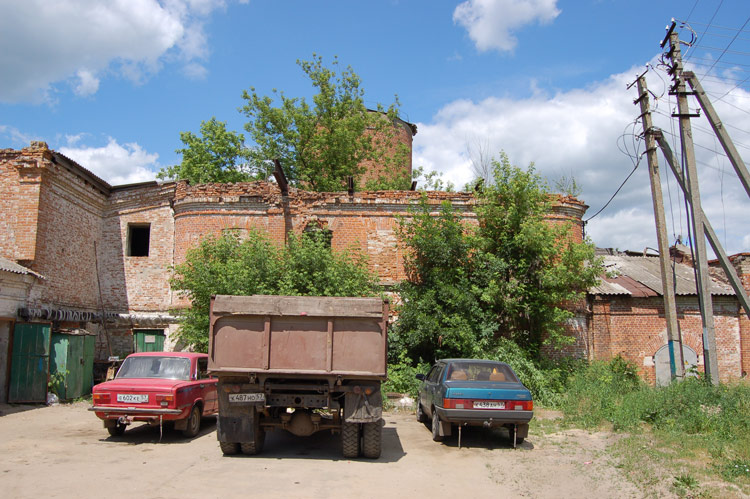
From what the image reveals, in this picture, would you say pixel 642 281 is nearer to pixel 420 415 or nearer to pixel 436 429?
pixel 420 415

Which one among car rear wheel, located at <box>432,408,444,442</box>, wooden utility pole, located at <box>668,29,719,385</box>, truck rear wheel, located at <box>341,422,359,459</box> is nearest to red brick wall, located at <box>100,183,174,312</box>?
car rear wheel, located at <box>432,408,444,442</box>

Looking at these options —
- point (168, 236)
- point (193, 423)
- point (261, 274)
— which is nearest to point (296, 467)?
point (193, 423)

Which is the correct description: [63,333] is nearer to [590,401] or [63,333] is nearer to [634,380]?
[590,401]

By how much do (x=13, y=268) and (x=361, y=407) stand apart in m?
10.9

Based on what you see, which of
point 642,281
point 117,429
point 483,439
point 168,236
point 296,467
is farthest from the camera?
point 642,281

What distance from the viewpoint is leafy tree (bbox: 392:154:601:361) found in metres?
15.3

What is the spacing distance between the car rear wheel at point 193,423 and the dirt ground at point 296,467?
155mm

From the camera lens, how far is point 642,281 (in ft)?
63.0

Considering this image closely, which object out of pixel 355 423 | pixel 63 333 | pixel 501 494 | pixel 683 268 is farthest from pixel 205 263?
pixel 683 268

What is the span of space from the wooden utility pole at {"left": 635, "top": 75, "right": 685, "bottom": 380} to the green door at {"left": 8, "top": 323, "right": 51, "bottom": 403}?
15.9 meters

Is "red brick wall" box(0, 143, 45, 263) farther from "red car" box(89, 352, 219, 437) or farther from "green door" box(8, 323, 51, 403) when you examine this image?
"red car" box(89, 352, 219, 437)

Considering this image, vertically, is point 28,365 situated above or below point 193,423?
above

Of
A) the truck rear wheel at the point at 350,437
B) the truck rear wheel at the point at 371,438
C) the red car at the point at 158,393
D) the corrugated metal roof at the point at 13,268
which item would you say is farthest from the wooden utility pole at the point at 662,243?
the corrugated metal roof at the point at 13,268

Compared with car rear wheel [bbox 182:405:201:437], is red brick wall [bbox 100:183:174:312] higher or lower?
higher
